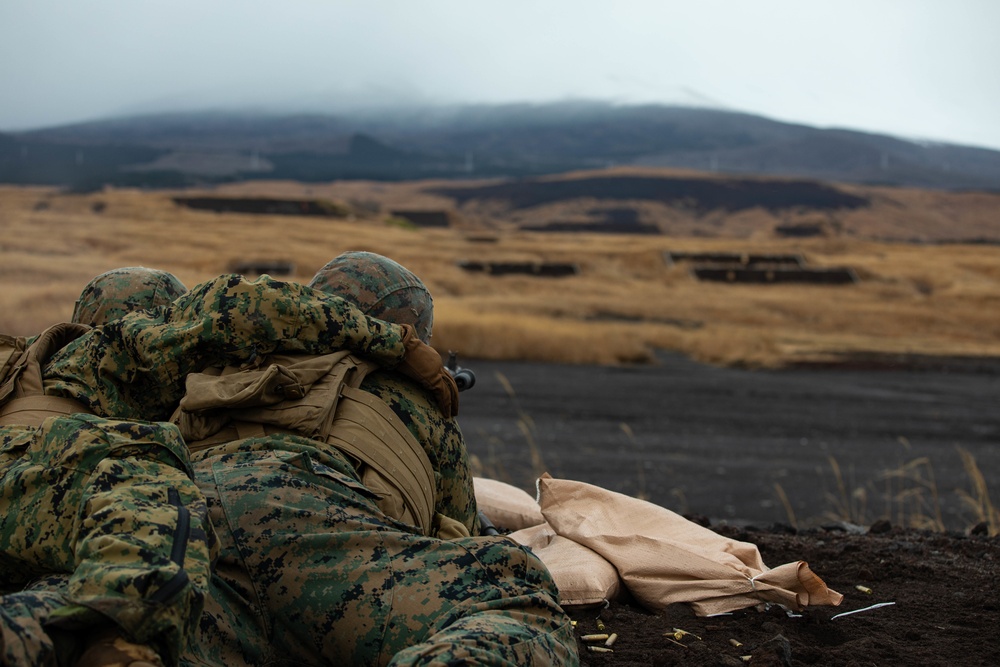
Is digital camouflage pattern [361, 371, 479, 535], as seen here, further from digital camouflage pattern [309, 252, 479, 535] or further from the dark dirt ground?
the dark dirt ground

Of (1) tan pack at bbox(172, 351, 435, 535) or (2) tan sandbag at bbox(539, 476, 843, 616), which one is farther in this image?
(2) tan sandbag at bbox(539, 476, 843, 616)

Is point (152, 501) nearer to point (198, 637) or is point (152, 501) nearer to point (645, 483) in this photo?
point (198, 637)

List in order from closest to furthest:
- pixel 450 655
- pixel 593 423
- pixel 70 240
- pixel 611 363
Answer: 1. pixel 450 655
2. pixel 593 423
3. pixel 611 363
4. pixel 70 240

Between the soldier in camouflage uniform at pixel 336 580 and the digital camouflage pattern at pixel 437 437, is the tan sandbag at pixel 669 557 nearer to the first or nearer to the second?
the digital camouflage pattern at pixel 437 437

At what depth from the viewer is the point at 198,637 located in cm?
260

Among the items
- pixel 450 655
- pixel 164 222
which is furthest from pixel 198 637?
pixel 164 222

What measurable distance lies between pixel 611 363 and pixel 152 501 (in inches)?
661

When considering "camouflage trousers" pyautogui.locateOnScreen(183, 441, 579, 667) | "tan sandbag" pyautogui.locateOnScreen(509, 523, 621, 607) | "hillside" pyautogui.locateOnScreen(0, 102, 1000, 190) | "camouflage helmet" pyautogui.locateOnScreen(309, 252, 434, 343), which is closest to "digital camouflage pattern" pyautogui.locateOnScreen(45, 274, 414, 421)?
"camouflage helmet" pyautogui.locateOnScreen(309, 252, 434, 343)

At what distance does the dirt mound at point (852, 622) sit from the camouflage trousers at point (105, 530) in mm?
1446

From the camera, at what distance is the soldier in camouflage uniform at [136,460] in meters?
2.23

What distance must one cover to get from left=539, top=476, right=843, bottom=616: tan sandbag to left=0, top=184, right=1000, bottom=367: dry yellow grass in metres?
13.5

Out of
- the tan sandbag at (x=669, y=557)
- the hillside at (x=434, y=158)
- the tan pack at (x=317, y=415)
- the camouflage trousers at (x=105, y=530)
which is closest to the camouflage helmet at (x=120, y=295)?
the tan pack at (x=317, y=415)

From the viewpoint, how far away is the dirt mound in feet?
10.9

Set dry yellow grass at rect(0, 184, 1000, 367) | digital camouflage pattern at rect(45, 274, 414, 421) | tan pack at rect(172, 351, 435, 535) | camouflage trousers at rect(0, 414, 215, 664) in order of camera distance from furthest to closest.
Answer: dry yellow grass at rect(0, 184, 1000, 367)
digital camouflage pattern at rect(45, 274, 414, 421)
tan pack at rect(172, 351, 435, 535)
camouflage trousers at rect(0, 414, 215, 664)
